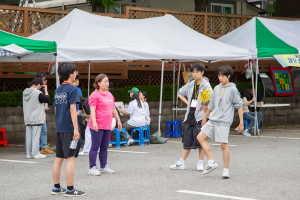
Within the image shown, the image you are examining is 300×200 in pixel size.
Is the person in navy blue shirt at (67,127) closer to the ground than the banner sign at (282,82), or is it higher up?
closer to the ground

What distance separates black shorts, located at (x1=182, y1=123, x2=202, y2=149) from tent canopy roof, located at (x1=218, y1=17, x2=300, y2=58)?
5294 mm

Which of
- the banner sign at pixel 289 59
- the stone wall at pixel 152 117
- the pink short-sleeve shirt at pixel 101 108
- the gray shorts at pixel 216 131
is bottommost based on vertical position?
the stone wall at pixel 152 117

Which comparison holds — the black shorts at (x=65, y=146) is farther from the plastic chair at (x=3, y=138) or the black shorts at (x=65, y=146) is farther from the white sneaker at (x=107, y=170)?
the plastic chair at (x=3, y=138)

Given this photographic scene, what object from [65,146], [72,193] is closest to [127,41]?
[65,146]

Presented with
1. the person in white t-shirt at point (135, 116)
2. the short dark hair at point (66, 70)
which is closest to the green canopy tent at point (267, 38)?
the person in white t-shirt at point (135, 116)

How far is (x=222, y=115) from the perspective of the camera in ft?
19.8

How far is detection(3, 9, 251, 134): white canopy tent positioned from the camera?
927 centimetres

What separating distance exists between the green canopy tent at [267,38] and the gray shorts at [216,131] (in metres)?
5.73

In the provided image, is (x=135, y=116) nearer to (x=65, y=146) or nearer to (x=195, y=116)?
(x=195, y=116)

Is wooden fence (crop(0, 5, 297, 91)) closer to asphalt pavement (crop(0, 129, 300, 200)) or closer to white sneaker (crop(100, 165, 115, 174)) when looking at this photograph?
asphalt pavement (crop(0, 129, 300, 200))

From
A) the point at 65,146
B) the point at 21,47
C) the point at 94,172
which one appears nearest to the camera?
the point at 65,146

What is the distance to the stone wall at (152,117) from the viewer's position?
1097 cm

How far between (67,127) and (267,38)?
881 cm

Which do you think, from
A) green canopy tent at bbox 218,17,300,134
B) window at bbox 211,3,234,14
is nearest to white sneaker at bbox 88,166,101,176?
green canopy tent at bbox 218,17,300,134
